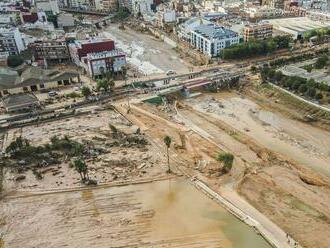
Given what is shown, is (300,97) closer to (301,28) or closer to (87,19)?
(301,28)

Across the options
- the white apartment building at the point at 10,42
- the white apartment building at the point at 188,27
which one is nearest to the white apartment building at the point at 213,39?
the white apartment building at the point at 188,27

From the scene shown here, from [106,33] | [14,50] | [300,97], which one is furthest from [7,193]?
[106,33]

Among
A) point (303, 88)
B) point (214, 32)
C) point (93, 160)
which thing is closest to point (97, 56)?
point (214, 32)

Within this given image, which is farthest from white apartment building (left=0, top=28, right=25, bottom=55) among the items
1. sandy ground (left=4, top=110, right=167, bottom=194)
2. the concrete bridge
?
the concrete bridge

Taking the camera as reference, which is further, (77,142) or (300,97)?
(300,97)

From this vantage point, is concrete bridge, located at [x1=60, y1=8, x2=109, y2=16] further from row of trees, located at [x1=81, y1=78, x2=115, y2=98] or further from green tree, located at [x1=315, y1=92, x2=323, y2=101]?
green tree, located at [x1=315, y1=92, x2=323, y2=101]

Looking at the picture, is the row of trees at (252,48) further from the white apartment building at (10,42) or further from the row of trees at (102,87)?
the white apartment building at (10,42)
